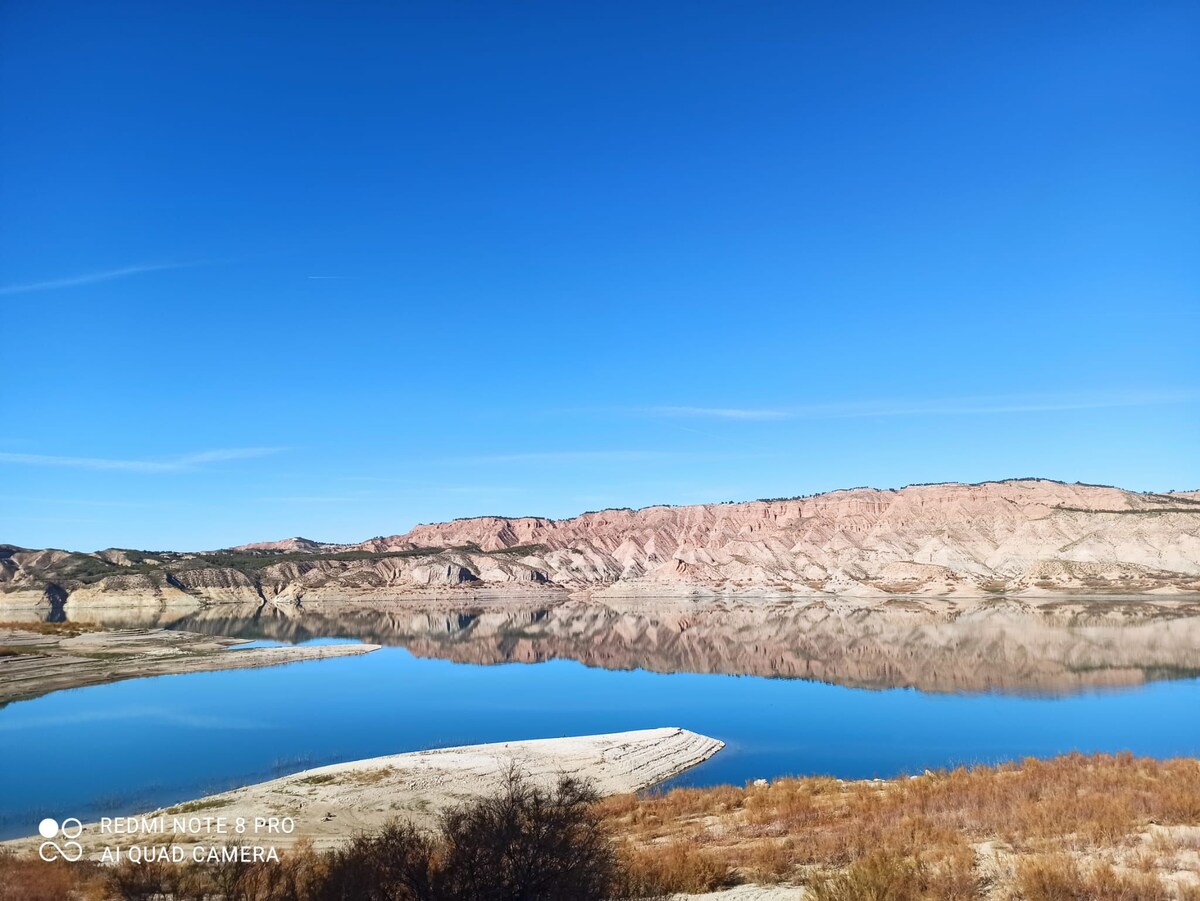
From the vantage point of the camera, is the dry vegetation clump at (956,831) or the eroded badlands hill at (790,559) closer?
the dry vegetation clump at (956,831)

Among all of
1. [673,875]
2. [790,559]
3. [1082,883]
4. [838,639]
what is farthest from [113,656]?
[790,559]

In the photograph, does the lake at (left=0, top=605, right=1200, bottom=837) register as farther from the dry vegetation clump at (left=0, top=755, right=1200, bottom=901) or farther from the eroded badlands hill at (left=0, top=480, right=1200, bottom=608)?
the eroded badlands hill at (left=0, top=480, right=1200, bottom=608)

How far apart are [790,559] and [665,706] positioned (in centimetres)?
10013

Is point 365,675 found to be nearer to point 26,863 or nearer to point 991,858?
point 26,863

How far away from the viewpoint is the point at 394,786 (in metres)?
18.8

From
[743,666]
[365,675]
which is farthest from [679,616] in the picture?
[365,675]

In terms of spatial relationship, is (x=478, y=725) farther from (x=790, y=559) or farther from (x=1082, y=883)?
(x=790, y=559)

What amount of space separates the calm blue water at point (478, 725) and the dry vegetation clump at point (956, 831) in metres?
6.27

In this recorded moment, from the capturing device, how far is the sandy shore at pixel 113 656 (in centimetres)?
3831

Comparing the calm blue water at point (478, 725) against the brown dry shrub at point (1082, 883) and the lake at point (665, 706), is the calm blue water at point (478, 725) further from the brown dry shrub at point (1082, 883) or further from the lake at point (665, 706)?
the brown dry shrub at point (1082, 883)

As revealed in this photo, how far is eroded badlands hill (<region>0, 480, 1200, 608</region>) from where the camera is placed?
99250 mm

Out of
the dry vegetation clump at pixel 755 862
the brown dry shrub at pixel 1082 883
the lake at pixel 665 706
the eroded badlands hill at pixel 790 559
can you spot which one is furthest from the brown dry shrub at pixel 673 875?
the eroded badlands hill at pixel 790 559

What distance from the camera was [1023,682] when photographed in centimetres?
3600

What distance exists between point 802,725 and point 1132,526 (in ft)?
320
